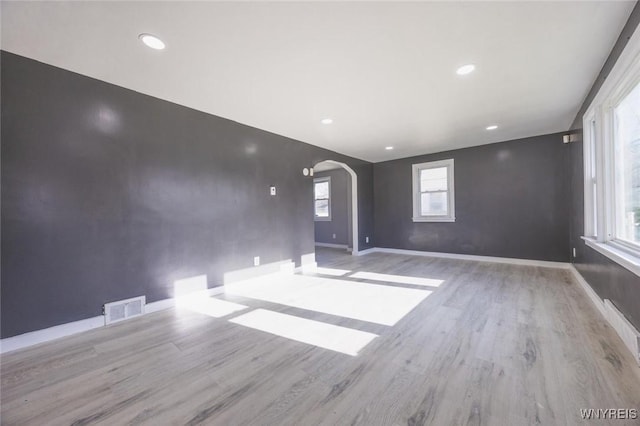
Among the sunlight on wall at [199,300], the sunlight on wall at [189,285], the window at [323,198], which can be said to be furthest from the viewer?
the window at [323,198]

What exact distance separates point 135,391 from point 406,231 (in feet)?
18.7

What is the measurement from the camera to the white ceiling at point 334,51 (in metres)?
1.67

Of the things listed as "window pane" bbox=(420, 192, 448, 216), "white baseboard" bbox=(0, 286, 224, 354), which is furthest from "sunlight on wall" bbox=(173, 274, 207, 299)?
"window pane" bbox=(420, 192, 448, 216)

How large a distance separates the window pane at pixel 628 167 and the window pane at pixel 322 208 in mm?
5989

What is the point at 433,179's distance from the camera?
19.2 feet

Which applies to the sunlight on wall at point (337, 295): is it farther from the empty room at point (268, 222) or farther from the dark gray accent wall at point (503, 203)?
the dark gray accent wall at point (503, 203)

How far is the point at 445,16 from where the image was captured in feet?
5.63

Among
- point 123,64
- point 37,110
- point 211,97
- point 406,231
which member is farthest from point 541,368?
point 406,231

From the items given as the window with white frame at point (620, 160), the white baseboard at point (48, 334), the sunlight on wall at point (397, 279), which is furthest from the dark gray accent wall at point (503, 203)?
the white baseboard at point (48, 334)

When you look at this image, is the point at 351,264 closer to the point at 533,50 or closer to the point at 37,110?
the point at 533,50

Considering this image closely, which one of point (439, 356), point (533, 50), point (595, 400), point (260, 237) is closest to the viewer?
point (595, 400)

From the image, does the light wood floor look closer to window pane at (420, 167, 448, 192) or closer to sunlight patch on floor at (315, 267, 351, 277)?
sunlight patch on floor at (315, 267, 351, 277)

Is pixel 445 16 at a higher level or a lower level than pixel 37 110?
higher

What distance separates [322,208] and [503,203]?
15.1 ft
